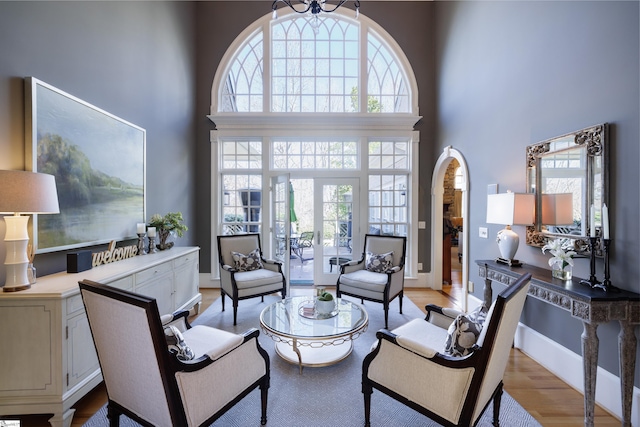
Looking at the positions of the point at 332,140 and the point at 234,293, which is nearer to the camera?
the point at 234,293

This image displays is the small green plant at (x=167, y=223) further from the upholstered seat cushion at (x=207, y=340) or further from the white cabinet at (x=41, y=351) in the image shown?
the upholstered seat cushion at (x=207, y=340)

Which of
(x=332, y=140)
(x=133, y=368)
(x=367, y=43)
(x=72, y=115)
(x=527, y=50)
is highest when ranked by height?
(x=367, y=43)

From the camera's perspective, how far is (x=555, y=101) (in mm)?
2422

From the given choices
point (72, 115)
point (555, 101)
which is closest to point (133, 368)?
point (72, 115)

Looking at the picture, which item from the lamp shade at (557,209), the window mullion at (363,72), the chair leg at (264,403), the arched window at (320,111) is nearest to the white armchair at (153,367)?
the chair leg at (264,403)

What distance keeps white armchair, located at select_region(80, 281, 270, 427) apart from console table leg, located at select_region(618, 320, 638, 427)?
2392mm

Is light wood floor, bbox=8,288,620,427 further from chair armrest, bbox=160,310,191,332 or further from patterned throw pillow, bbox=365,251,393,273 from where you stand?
patterned throw pillow, bbox=365,251,393,273

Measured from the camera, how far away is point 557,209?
2.42m

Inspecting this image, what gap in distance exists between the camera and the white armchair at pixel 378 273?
3406mm

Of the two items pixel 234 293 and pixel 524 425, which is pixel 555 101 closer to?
pixel 524 425

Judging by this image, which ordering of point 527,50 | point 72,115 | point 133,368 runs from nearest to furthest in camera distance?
1. point 133,368
2. point 72,115
3. point 527,50

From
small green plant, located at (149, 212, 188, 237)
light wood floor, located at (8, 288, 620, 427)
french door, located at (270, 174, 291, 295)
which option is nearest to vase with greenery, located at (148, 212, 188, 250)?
small green plant, located at (149, 212, 188, 237)

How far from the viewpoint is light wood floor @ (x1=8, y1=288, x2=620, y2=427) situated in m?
1.89

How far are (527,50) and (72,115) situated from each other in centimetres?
433
